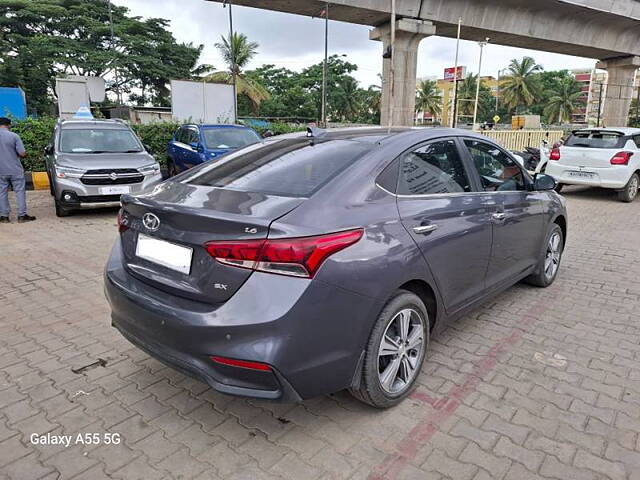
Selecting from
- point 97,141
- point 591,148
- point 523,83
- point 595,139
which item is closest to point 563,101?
point 523,83

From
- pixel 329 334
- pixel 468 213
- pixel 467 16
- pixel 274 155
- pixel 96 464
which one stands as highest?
pixel 467 16

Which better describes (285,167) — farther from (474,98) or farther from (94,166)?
(474,98)

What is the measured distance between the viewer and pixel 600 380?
3.11 meters

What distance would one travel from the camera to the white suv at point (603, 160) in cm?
1029

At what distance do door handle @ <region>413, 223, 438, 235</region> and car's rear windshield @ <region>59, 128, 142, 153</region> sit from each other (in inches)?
296

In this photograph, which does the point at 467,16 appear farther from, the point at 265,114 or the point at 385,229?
the point at 265,114

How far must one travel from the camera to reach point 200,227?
2299 mm

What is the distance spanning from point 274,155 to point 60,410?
6.61 ft

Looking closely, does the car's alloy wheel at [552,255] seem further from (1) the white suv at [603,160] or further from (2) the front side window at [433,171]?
(1) the white suv at [603,160]

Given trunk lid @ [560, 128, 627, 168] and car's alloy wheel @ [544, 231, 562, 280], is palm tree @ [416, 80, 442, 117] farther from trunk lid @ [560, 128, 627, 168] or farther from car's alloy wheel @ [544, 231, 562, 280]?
car's alloy wheel @ [544, 231, 562, 280]

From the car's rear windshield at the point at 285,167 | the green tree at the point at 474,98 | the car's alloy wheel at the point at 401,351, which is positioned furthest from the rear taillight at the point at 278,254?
the green tree at the point at 474,98

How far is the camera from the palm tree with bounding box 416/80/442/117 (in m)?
73.9

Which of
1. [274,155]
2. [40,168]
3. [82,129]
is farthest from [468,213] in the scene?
[40,168]

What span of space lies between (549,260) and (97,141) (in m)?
7.88
